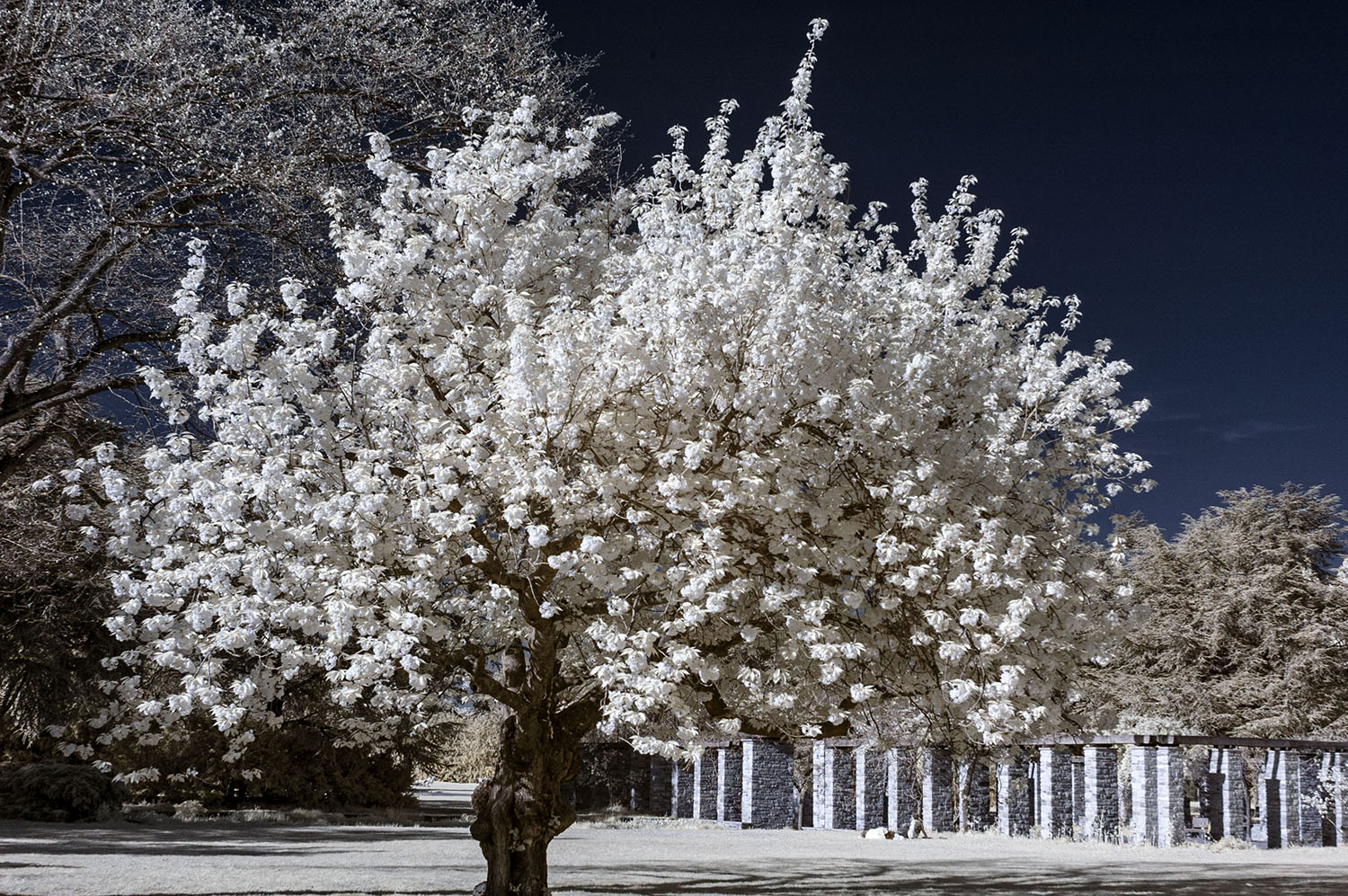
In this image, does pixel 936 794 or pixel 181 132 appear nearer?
pixel 181 132

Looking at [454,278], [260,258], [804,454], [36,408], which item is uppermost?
[260,258]

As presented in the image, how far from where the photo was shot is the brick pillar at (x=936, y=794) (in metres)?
30.0

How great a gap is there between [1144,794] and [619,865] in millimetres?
13897

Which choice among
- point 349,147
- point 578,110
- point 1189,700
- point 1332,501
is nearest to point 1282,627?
point 1189,700

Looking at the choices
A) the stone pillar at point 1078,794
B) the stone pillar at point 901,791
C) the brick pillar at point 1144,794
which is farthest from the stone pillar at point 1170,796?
the stone pillar at point 901,791

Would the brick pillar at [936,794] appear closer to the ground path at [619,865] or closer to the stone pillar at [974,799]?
the stone pillar at [974,799]

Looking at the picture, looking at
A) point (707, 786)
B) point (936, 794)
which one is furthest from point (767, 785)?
point (936, 794)

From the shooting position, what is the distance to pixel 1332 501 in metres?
44.1

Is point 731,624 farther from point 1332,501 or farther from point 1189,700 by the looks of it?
point 1332,501

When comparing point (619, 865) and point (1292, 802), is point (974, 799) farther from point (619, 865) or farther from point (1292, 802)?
point (619, 865)

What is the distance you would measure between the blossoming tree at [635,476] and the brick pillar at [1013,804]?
67.2 ft

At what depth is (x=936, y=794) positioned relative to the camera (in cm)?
3072

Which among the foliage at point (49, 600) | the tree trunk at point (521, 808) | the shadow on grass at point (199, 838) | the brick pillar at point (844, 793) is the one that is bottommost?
the brick pillar at point (844, 793)

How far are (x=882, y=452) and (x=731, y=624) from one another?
93.2 inches
